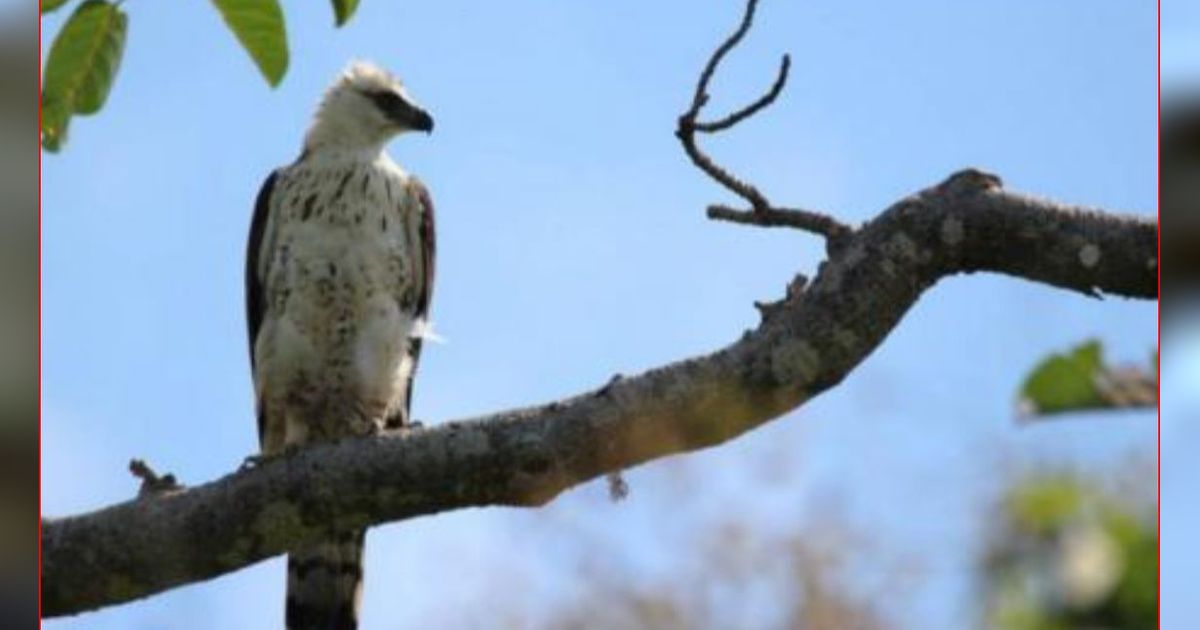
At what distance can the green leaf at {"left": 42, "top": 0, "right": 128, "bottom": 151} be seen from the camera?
2.19 metres

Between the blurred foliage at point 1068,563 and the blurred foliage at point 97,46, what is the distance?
4.74ft

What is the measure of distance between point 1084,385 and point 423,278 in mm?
4210

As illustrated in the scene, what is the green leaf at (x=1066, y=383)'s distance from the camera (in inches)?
35.4

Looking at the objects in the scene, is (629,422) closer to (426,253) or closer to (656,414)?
(656,414)

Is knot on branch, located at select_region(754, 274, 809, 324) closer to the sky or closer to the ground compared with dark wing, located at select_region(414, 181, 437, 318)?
closer to the ground

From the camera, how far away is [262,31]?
87.4 inches

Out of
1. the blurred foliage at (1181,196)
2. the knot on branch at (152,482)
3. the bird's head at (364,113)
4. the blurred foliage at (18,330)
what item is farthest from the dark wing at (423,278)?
the blurred foliage at (1181,196)

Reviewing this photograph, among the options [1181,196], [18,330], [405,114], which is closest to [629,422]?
[18,330]

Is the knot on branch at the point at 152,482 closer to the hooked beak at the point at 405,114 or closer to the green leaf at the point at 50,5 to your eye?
the green leaf at the point at 50,5

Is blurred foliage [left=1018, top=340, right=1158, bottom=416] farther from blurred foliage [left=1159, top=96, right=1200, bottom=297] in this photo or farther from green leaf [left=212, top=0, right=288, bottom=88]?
green leaf [left=212, top=0, right=288, bottom=88]

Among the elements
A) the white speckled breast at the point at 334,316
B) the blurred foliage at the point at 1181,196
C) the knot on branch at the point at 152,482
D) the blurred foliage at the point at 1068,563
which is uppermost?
the white speckled breast at the point at 334,316

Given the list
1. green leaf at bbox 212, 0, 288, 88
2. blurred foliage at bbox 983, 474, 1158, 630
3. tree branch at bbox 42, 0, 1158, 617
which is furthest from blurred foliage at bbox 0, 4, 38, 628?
tree branch at bbox 42, 0, 1158, 617

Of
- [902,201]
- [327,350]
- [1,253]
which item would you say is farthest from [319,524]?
[1,253]

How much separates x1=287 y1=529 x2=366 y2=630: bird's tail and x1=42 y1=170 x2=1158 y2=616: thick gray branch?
138cm
